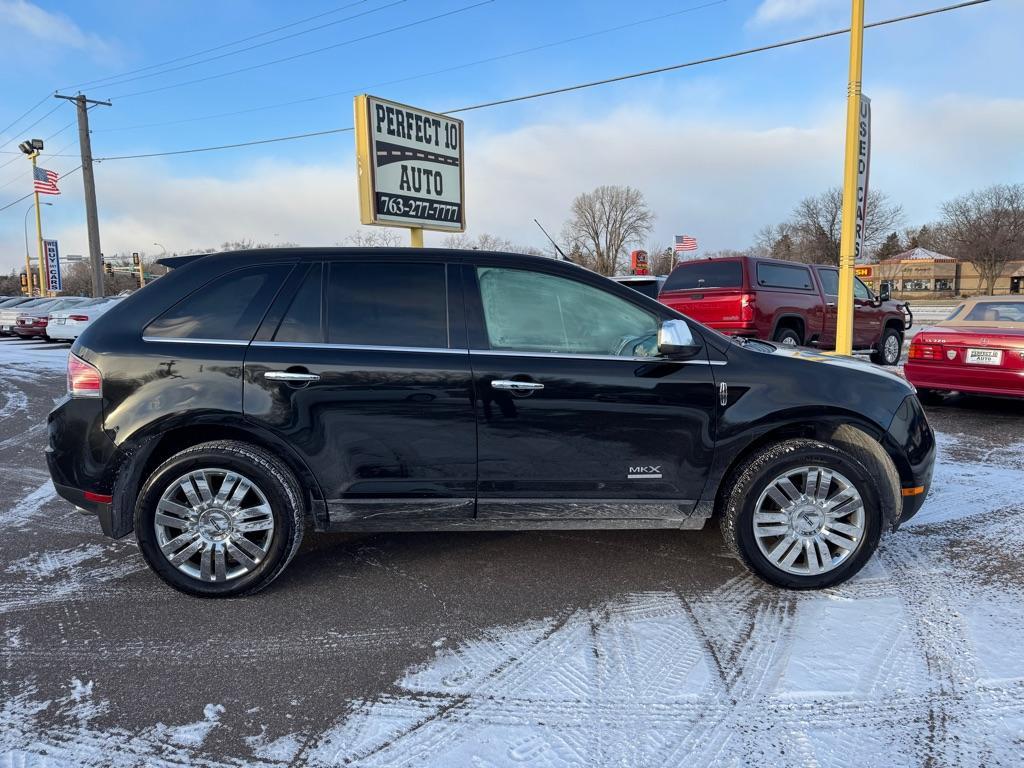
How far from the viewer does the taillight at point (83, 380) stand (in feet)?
11.0

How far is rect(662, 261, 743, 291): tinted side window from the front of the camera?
10320 millimetres

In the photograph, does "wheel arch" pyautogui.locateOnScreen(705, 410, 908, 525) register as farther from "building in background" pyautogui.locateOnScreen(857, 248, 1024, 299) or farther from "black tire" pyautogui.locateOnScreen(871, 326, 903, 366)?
"building in background" pyautogui.locateOnScreen(857, 248, 1024, 299)

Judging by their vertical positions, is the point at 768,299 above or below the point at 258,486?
above

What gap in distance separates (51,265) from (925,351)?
49.6 meters

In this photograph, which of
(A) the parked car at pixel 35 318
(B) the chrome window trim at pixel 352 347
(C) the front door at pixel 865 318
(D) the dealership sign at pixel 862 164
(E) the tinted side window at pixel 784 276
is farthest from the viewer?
(A) the parked car at pixel 35 318

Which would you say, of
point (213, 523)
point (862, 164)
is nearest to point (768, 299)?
point (862, 164)

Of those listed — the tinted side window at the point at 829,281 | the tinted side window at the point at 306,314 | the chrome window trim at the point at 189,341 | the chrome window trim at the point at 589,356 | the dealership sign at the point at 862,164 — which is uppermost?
the dealership sign at the point at 862,164

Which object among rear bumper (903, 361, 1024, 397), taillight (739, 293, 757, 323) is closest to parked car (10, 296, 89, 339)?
taillight (739, 293, 757, 323)

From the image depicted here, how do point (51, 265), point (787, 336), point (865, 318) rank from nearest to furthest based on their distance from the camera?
point (787, 336) < point (865, 318) < point (51, 265)

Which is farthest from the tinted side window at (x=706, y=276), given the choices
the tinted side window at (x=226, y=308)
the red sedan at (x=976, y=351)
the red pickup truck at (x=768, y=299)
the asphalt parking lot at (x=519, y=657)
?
the tinted side window at (x=226, y=308)

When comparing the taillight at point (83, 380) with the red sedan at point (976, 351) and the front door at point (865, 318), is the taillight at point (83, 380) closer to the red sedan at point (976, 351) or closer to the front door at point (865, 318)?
the red sedan at point (976, 351)

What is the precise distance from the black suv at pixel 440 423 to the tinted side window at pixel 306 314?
0.04ft

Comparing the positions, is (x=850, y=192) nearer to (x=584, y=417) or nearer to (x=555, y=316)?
(x=555, y=316)

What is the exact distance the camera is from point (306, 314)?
11.4 feet
